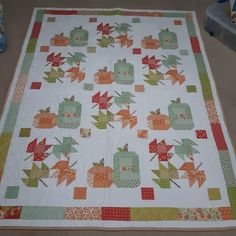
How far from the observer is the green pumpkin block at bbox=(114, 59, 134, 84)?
1.84m

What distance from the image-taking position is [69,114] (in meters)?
1.68

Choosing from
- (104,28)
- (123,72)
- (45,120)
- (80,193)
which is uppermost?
(104,28)

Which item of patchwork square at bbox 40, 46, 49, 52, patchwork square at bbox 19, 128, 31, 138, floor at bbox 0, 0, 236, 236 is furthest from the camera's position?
patchwork square at bbox 40, 46, 49, 52

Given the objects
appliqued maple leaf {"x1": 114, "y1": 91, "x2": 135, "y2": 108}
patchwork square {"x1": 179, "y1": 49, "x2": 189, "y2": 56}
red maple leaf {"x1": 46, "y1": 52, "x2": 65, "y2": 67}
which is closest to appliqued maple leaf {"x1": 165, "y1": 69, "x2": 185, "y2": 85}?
patchwork square {"x1": 179, "y1": 49, "x2": 189, "y2": 56}

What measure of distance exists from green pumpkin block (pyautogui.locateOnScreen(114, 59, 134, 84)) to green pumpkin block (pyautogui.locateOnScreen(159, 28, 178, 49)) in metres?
0.27

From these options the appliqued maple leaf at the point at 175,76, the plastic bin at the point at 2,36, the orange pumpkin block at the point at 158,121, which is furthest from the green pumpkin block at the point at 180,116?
the plastic bin at the point at 2,36

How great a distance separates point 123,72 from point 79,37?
1.23ft

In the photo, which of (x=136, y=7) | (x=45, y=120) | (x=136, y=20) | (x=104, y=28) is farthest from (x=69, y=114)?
(x=136, y=7)

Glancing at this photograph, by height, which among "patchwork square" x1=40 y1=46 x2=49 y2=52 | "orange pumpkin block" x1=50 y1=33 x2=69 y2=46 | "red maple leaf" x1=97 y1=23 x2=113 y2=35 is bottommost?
"patchwork square" x1=40 y1=46 x2=49 y2=52

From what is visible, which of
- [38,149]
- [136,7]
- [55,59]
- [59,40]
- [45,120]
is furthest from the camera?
[136,7]

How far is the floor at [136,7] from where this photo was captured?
1364 mm

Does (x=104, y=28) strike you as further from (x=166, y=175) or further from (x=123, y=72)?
(x=166, y=175)

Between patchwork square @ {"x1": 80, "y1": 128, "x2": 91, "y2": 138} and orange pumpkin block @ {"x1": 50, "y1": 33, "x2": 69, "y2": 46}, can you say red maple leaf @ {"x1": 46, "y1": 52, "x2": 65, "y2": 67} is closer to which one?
orange pumpkin block @ {"x1": 50, "y1": 33, "x2": 69, "y2": 46}

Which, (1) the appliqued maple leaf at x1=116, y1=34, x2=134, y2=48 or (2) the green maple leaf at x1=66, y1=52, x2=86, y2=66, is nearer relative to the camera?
(2) the green maple leaf at x1=66, y1=52, x2=86, y2=66
